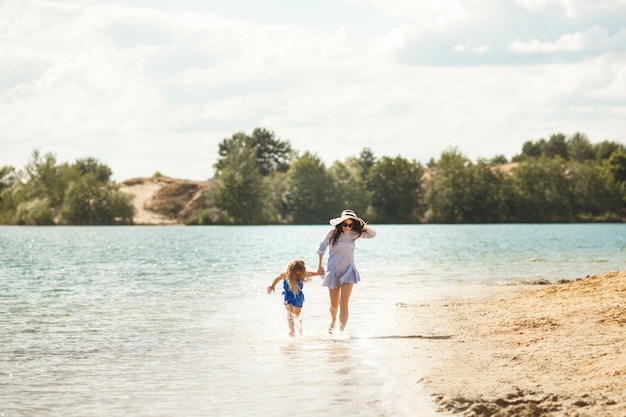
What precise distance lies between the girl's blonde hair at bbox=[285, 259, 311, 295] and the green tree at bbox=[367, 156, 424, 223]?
120 m

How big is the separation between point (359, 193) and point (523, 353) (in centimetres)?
12035

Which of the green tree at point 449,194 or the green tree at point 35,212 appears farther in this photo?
the green tree at point 449,194

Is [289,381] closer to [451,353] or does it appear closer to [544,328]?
[451,353]

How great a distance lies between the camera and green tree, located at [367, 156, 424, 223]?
134625 mm

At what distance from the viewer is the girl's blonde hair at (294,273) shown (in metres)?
14.1

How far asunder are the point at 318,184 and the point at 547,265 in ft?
313

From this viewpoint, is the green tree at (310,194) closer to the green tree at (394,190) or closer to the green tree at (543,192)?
the green tree at (394,190)

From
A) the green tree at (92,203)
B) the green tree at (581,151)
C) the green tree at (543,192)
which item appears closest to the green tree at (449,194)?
the green tree at (543,192)

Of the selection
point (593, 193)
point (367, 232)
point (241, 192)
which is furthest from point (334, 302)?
point (593, 193)

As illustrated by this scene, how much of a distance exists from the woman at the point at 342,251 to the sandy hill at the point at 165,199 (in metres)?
126

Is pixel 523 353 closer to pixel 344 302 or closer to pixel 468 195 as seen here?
pixel 344 302

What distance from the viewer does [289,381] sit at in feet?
34.9

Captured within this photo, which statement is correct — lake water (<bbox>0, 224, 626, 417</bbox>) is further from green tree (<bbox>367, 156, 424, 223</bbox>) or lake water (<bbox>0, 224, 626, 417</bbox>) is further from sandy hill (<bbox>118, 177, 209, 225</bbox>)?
sandy hill (<bbox>118, 177, 209, 225</bbox>)

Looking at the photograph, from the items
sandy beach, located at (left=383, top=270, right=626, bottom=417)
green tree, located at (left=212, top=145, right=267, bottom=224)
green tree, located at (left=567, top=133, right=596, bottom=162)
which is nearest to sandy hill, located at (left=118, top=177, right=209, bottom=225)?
green tree, located at (left=212, top=145, right=267, bottom=224)
